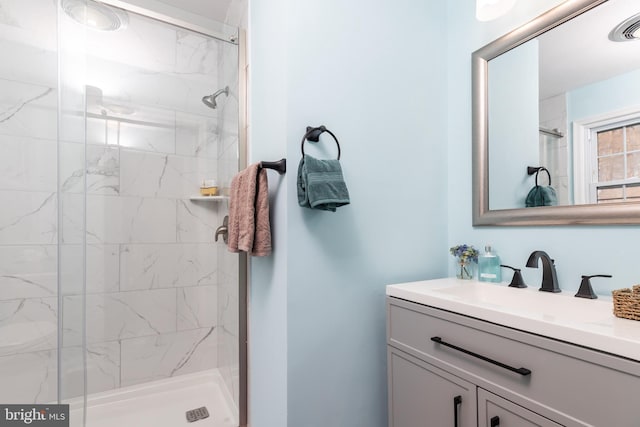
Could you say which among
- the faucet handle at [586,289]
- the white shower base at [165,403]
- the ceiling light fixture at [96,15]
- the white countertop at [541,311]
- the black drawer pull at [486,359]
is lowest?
the white shower base at [165,403]

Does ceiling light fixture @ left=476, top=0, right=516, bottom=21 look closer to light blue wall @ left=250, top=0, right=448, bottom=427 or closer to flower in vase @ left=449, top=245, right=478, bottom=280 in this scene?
light blue wall @ left=250, top=0, right=448, bottom=427

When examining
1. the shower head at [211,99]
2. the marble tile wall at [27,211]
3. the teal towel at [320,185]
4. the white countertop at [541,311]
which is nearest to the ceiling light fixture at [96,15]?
the marble tile wall at [27,211]

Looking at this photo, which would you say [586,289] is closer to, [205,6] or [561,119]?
[561,119]

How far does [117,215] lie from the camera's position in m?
2.09

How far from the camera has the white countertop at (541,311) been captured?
0.64 m

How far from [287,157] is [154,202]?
1.49 m

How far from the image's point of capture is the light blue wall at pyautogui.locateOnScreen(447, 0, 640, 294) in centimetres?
97

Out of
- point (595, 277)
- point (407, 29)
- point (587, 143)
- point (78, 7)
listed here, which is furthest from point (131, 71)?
point (595, 277)

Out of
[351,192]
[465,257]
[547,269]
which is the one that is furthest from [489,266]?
[351,192]

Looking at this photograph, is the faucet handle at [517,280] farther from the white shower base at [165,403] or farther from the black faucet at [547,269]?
the white shower base at [165,403]

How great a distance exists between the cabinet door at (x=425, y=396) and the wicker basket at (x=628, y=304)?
423 millimetres

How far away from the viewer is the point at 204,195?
2271 mm

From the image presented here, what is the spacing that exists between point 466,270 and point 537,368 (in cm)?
67

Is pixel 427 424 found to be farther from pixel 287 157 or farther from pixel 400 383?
pixel 287 157
